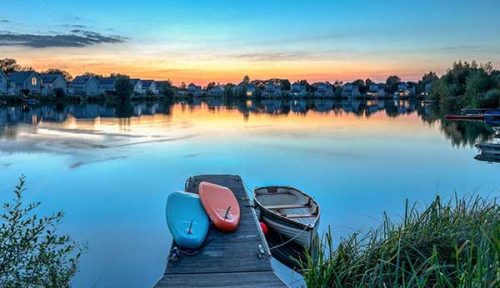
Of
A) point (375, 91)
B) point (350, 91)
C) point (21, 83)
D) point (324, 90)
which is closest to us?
point (21, 83)

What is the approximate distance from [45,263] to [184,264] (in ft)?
8.34

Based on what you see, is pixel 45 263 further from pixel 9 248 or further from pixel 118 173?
pixel 118 173

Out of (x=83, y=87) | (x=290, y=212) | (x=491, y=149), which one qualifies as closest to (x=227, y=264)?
(x=290, y=212)

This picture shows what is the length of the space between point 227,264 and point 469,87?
203 ft

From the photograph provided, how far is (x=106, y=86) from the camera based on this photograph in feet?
331

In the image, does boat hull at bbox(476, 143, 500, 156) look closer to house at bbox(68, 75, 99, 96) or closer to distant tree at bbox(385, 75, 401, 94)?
house at bbox(68, 75, 99, 96)

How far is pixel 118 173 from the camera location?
20.3 meters

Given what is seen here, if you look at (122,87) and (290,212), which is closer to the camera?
(290,212)

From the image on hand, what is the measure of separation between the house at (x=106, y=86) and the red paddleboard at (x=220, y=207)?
307 ft

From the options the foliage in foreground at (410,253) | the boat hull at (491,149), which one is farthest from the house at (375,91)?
the foliage in foreground at (410,253)

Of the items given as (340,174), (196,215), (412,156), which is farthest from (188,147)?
(196,215)

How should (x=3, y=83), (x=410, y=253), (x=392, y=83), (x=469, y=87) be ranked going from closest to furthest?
1. (x=410, y=253)
2. (x=469, y=87)
3. (x=3, y=83)
4. (x=392, y=83)

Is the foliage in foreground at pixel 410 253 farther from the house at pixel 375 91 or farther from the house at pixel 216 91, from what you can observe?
the house at pixel 375 91

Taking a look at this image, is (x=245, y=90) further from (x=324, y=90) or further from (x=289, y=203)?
(x=289, y=203)
